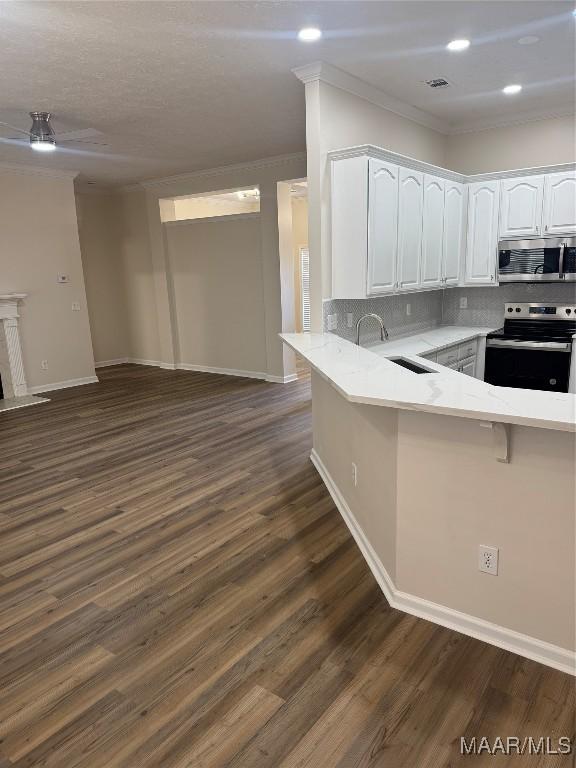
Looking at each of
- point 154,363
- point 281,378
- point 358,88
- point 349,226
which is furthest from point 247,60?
point 154,363

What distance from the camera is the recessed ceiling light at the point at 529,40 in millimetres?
3220

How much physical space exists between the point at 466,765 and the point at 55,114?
5.15 metres

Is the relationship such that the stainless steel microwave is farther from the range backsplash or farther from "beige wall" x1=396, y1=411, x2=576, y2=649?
"beige wall" x1=396, y1=411, x2=576, y2=649

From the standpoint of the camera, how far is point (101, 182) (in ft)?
25.5

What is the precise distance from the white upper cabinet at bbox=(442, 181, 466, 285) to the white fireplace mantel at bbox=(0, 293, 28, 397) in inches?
208

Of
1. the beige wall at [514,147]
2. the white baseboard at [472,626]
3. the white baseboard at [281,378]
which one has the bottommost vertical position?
the white baseboard at [472,626]

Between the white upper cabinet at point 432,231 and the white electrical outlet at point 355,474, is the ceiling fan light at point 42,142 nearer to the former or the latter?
the white upper cabinet at point 432,231

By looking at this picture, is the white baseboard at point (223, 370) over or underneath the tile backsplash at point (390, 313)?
underneath

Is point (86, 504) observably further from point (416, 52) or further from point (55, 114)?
point (416, 52)

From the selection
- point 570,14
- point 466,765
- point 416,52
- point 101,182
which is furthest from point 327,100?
point 101,182

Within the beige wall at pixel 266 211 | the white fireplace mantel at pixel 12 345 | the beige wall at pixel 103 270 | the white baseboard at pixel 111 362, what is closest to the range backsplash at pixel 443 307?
the beige wall at pixel 266 211

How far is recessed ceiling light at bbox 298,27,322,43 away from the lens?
2920mm

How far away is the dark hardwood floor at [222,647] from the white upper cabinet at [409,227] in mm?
1807

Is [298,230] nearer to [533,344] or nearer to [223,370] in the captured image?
[223,370]
